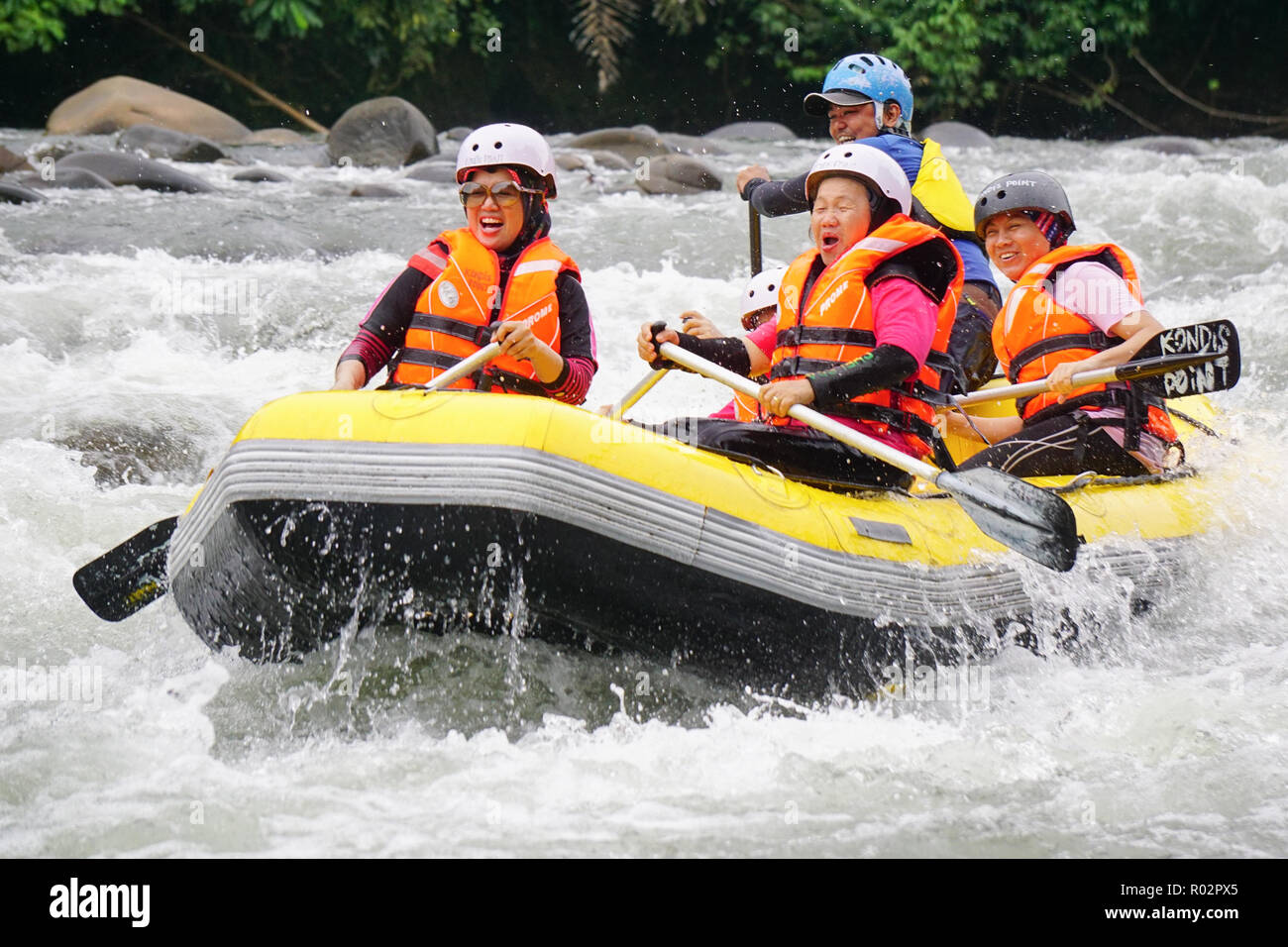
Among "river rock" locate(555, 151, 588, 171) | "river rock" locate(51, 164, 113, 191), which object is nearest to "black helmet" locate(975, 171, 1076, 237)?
"river rock" locate(51, 164, 113, 191)

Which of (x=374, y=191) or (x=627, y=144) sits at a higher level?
(x=627, y=144)

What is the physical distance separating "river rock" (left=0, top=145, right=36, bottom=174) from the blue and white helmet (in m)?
7.62

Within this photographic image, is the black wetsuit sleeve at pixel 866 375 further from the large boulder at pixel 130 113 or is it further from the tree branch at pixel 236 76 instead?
the tree branch at pixel 236 76

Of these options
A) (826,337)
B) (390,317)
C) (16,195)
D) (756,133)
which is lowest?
(826,337)

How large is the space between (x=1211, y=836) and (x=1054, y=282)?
6.73ft

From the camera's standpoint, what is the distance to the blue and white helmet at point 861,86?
→ 16.9 ft

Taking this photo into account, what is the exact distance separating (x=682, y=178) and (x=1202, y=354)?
7932mm

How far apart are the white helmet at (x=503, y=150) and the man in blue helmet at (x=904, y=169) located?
114 cm

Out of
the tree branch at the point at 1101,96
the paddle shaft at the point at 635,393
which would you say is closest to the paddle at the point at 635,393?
the paddle shaft at the point at 635,393

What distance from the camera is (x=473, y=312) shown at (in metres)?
4.18

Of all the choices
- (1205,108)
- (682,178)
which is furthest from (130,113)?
(1205,108)

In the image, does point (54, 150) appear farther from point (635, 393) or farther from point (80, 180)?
point (635, 393)

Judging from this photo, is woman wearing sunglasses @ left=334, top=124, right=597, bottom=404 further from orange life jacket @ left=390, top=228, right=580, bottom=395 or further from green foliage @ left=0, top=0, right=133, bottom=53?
green foliage @ left=0, top=0, right=133, bottom=53
